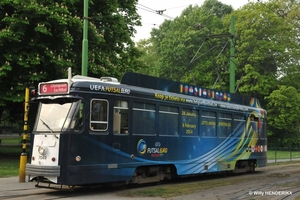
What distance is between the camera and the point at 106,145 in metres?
11.5

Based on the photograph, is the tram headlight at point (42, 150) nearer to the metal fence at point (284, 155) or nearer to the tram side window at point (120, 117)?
the tram side window at point (120, 117)

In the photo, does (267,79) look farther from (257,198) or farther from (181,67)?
(257,198)

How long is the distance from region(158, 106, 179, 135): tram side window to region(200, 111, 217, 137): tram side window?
5.41ft

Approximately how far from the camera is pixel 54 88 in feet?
37.6

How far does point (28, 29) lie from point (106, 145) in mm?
10391

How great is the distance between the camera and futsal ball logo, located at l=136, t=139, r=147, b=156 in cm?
1248

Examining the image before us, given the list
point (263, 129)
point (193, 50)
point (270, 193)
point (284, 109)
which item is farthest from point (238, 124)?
point (193, 50)

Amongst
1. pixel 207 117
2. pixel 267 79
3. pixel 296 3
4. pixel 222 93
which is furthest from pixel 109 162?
pixel 296 3

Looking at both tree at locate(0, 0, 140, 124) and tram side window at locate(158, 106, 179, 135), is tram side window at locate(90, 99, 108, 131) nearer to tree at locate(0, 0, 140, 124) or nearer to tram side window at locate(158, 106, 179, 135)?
tram side window at locate(158, 106, 179, 135)

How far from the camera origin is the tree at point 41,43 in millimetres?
18594

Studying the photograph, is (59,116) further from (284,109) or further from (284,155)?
(284,109)

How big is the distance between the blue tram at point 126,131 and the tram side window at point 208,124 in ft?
0.12

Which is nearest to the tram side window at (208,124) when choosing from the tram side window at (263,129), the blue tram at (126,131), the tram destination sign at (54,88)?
the blue tram at (126,131)

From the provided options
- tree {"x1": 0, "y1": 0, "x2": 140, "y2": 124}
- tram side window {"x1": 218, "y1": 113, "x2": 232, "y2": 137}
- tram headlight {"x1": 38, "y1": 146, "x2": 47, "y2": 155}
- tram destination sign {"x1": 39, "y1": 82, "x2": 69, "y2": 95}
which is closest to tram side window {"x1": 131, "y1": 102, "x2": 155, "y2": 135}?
tram destination sign {"x1": 39, "y1": 82, "x2": 69, "y2": 95}
